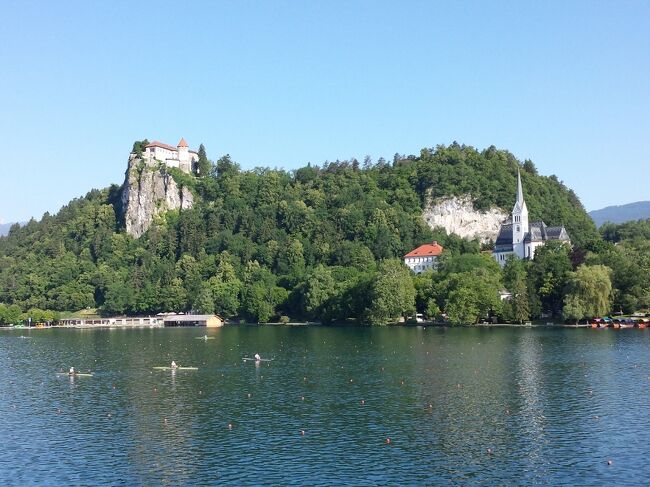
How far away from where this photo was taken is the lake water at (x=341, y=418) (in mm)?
36750

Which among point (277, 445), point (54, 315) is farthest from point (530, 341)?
point (54, 315)

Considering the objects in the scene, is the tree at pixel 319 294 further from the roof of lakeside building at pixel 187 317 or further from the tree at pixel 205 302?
the tree at pixel 205 302

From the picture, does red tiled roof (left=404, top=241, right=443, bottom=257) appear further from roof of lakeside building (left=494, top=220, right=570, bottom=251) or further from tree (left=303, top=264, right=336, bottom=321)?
tree (left=303, top=264, right=336, bottom=321)

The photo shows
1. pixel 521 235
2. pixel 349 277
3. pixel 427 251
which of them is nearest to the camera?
pixel 349 277

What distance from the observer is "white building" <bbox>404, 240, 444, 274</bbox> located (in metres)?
176

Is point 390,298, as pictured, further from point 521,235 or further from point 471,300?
point 521,235

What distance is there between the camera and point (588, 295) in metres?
112

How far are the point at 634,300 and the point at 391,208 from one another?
291 ft

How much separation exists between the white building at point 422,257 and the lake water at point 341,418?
292ft

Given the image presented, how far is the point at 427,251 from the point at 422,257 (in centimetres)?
209

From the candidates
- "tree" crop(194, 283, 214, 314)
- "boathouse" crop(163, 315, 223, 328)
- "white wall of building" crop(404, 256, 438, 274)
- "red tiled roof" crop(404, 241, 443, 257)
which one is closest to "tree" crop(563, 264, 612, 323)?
"white wall of building" crop(404, 256, 438, 274)

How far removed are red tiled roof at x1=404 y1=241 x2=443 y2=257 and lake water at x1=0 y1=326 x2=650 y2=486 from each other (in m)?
90.2

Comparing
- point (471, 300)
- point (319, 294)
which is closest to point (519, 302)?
point (471, 300)

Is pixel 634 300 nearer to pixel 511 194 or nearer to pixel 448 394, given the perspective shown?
pixel 448 394
